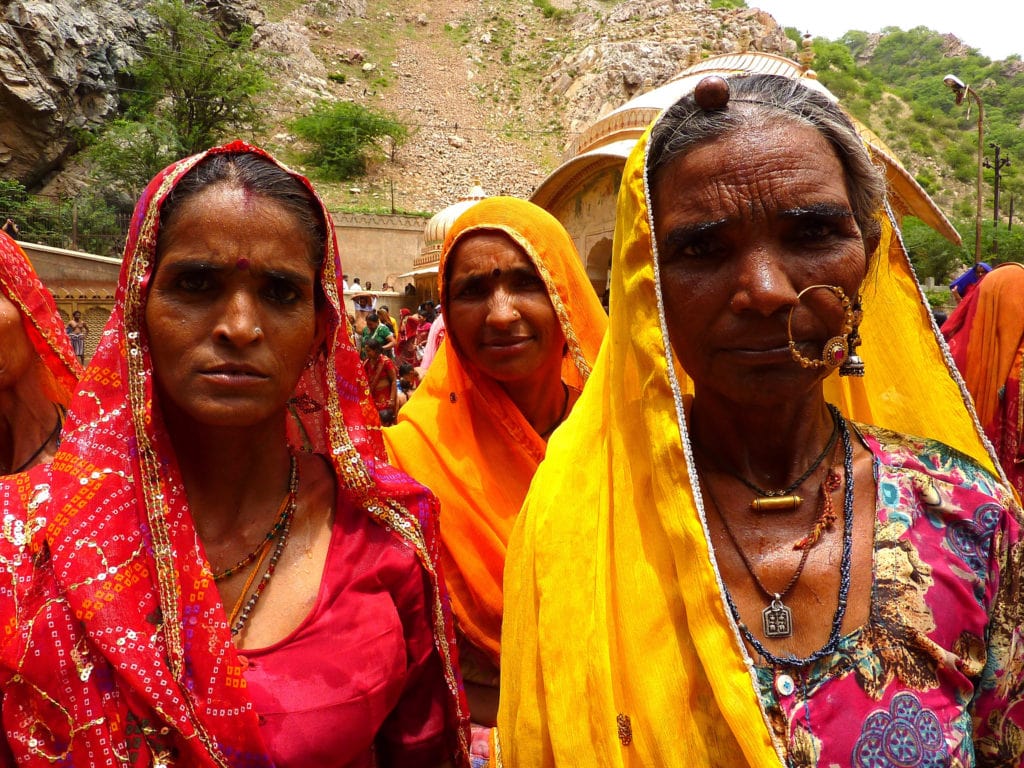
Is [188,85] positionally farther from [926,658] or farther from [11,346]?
[926,658]

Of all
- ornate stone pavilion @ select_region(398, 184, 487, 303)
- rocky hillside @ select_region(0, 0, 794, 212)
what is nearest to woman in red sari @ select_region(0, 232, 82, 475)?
ornate stone pavilion @ select_region(398, 184, 487, 303)

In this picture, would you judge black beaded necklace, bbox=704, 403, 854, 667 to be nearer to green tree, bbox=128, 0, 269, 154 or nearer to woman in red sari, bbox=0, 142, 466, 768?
woman in red sari, bbox=0, 142, 466, 768

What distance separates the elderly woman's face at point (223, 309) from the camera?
4.39 feet

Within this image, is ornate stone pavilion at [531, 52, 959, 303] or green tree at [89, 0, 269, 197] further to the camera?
green tree at [89, 0, 269, 197]

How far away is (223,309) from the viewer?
1355mm

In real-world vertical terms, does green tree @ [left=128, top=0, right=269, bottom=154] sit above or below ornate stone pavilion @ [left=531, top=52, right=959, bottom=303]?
above

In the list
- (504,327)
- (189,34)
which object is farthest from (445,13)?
(504,327)

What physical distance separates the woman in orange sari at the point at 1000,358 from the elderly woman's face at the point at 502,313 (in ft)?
8.40

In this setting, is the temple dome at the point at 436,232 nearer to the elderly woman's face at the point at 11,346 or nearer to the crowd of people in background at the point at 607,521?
the elderly woman's face at the point at 11,346

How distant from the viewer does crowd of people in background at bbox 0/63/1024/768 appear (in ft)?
3.83

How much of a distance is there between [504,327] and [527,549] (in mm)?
1140

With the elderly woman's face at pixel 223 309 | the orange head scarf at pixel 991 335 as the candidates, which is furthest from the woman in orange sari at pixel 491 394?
the orange head scarf at pixel 991 335

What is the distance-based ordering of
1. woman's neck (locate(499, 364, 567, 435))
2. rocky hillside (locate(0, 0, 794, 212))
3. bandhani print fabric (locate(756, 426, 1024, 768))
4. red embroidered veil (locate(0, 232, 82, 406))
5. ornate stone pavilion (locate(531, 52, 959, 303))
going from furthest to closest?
1. rocky hillside (locate(0, 0, 794, 212))
2. ornate stone pavilion (locate(531, 52, 959, 303))
3. woman's neck (locate(499, 364, 567, 435))
4. red embroidered veil (locate(0, 232, 82, 406))
5. bandhani print fabric (locate(756, 426, 1024, 768))

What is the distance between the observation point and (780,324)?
1148mm
